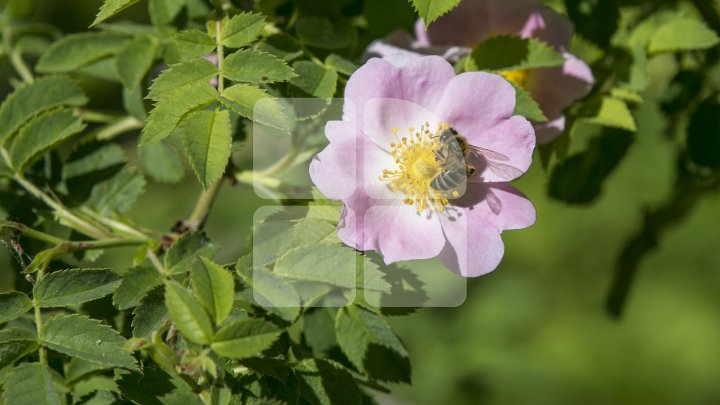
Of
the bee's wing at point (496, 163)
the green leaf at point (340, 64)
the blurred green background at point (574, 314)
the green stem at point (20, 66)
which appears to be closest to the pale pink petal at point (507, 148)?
the bee's wing at point (496, 163)

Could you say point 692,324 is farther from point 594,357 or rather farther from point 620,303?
point 620,303

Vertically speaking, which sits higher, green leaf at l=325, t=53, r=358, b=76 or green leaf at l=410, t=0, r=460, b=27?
green leaf at l=410, t=0, r=460, b=27

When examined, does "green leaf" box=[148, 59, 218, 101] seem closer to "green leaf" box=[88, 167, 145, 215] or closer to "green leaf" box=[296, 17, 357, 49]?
"green leaf" box=[296, 17, 357, 49]

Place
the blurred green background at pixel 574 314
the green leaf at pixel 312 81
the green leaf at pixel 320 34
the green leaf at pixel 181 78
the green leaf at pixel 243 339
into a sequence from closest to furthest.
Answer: the green leaf at pixel 243 339
the green leaf at pixel 181 78
the green leaf at pixel 312 81
the green leaf at pixel 320 34
the blurred green background at pixel 574 314

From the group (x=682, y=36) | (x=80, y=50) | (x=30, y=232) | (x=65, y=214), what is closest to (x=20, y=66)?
(x=80, y=50)

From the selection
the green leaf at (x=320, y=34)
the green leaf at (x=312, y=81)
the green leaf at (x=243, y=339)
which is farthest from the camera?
the green leaf at (x=320, y=34)

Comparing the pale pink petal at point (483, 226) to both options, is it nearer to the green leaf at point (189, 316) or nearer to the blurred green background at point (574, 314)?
the green leaf at point (189, 316)

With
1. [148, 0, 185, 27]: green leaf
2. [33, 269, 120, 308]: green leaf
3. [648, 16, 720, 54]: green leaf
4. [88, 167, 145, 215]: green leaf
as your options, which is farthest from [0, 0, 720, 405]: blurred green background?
[33, 269, 120, 308]: green leaf
